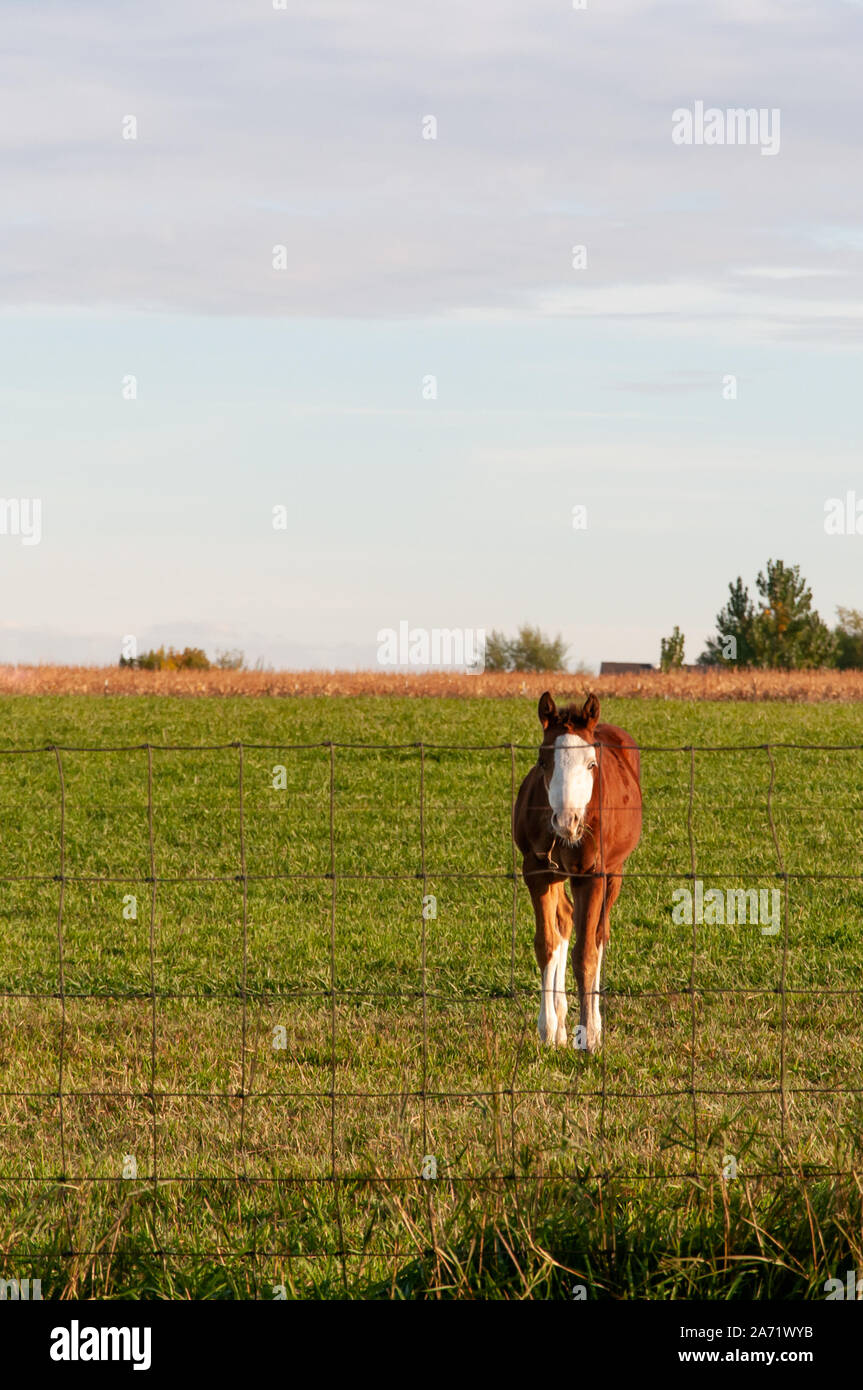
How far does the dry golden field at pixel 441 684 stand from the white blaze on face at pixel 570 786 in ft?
99.4

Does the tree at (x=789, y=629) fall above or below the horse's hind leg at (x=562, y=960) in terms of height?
above

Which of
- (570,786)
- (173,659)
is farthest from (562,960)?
(173,659)

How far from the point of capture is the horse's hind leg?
9.39 metres

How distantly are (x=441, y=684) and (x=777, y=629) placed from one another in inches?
2035

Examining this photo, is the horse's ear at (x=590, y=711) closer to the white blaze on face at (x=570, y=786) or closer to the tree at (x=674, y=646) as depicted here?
the white blaze on face at (x=570, y=786)

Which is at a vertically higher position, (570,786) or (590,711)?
(590,711)

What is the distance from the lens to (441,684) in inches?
1618

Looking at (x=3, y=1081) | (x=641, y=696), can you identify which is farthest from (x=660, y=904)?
(x=641, y=696)

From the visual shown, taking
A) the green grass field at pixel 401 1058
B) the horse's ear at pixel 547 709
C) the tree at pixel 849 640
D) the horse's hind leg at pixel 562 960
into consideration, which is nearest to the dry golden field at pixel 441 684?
the green grass field at pixel 401 1058

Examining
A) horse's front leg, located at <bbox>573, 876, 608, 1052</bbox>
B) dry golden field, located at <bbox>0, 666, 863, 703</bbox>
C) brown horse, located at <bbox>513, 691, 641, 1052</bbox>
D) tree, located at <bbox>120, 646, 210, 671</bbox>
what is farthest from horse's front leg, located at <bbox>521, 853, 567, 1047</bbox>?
tree, located at <bbox>120, 646, 210, 671</bbox>

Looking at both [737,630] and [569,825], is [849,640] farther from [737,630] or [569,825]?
[569,825]

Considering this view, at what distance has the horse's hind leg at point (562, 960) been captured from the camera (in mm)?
9391

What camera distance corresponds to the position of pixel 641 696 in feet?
131

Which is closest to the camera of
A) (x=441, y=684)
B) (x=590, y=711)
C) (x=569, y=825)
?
(x=569, y=825)
